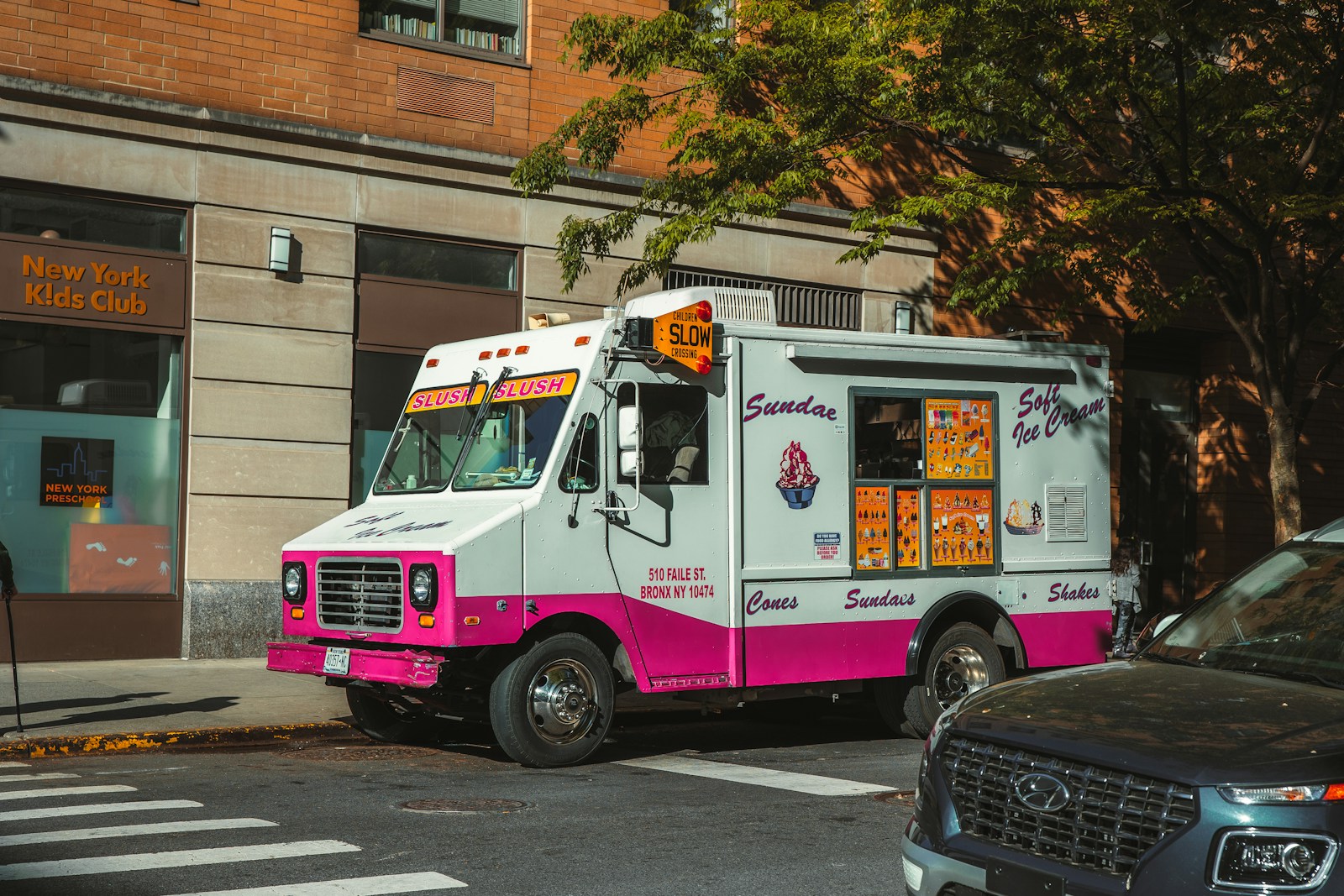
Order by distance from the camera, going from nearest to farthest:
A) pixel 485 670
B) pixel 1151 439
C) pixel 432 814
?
pixel 432 814
pixel 485 670
pixel 1151 439

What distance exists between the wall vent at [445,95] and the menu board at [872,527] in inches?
313

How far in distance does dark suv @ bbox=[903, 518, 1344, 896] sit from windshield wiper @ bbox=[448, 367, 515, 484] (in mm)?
5784

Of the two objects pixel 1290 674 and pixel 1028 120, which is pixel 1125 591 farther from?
pixel 1290 674

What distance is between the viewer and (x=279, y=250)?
15031 millimetres

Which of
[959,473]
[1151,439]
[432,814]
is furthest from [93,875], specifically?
[1151,439]

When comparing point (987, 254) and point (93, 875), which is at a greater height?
point (987, 254)

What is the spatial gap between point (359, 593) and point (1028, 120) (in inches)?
345

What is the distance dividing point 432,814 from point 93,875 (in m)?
1.96

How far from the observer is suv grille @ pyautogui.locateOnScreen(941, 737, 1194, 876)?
13.1 ft

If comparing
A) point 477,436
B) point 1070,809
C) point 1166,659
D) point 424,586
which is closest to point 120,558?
point 477,436

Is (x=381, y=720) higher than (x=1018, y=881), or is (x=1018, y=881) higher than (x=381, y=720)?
(x=1018, y=881)

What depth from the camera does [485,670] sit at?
30.5 ft

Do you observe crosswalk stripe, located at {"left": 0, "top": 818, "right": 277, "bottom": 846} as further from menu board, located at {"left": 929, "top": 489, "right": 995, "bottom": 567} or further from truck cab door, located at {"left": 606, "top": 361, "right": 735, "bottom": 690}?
menu board, located at {"left": 929, "top": 489, "right": 995, "bottom": 567}

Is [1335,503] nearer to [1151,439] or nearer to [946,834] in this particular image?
[1151,439]
